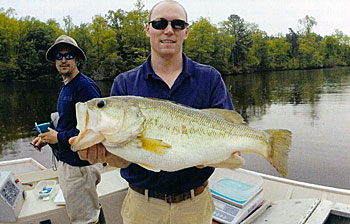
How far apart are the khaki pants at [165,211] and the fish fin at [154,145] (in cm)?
64

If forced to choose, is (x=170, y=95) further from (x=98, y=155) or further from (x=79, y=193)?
(x=79, y=193)

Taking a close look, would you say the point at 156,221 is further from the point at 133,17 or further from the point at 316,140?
the point at 133,17

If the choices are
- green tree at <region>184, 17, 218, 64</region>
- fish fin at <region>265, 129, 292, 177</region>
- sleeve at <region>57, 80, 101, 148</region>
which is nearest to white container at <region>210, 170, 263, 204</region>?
fish fin at <region>265, 129, 292, 177</region>

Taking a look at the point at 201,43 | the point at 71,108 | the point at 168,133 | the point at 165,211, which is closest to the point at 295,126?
the point at 71,108

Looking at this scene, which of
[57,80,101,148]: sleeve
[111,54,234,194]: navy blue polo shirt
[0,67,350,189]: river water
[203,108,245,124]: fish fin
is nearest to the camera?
[203,108,245,124]: fish fin

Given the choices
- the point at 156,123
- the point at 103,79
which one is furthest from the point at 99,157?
the point at 103,79

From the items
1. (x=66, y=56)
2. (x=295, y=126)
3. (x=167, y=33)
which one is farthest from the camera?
(x=295, y=126)

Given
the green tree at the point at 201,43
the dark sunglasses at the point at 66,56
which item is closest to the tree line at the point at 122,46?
the green tree at the point at 201,43

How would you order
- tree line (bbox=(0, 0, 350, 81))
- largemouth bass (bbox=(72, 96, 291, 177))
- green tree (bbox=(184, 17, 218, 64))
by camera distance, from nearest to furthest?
largemouth bass (bbox=(72, 96, 291, 177))
tree line (bbox=(0, 0, 350, 81))
green tree (bbox=(184, 17, 218, 64))

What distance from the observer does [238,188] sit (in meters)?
4.28

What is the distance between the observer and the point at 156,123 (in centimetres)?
209

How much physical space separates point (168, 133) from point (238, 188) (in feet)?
8.38

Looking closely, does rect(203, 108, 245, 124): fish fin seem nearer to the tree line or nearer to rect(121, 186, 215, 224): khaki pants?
rect(121, 186, 215, 224): khaki pants

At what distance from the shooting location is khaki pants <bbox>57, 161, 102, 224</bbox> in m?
3.95
